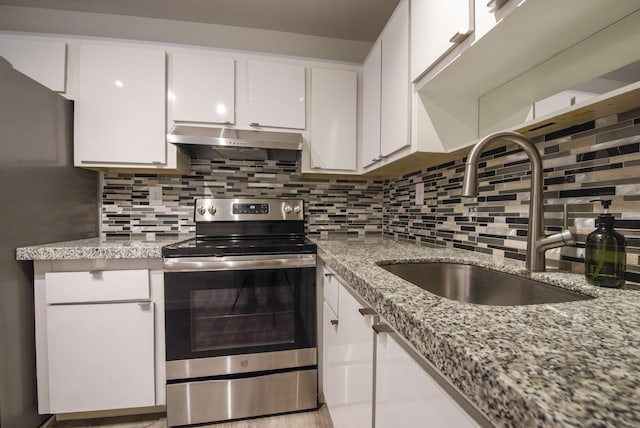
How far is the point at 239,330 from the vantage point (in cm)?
131

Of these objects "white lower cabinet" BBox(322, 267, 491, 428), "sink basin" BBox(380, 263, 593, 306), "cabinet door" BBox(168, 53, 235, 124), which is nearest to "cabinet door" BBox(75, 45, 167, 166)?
"cabinet door" BBox(168, 53, 235, 124)

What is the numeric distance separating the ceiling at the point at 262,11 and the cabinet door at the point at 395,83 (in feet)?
1.80

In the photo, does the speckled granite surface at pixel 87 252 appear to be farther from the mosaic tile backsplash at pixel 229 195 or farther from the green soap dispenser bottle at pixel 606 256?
the green soap dispenser bottle at pixel 606 256

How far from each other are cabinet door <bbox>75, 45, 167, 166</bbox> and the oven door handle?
680 millimetres

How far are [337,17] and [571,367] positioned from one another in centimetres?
210

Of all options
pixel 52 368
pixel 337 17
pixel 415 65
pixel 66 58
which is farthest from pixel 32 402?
pixel 337 17

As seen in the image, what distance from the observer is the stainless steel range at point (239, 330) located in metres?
1.26

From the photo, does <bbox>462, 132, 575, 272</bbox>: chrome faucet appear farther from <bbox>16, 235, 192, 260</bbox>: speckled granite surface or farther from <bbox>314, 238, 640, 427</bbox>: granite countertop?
<bbox>16, 235, 192, 260</bbox>: speckled granite surface

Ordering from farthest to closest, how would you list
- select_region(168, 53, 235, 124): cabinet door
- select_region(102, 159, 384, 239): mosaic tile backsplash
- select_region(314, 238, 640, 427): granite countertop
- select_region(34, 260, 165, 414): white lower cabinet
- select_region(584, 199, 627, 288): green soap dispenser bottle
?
select_region(102, 159, 384, 239): mosaic tile backsplash
select_region(168, 53, 235, 124): cabinet door
select_region(34, 260, 165, 414): white lower cabinet
select_region(584, 199, 627, 288): green soap dispenser bottle
select_region(314, 238, 640, 427): granite countertop

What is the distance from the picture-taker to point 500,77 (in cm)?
97

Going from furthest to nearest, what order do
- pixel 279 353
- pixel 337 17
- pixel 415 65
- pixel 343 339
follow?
pixel 337 17 → pixel 279 353 → pixel 415 65 → pixel 343 339

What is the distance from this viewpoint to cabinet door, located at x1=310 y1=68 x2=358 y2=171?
5.56 ft

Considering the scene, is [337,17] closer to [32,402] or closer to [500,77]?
[500,77]

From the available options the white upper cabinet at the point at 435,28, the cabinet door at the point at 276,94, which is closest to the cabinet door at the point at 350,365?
the white upper cabinet at the point at 435,28
